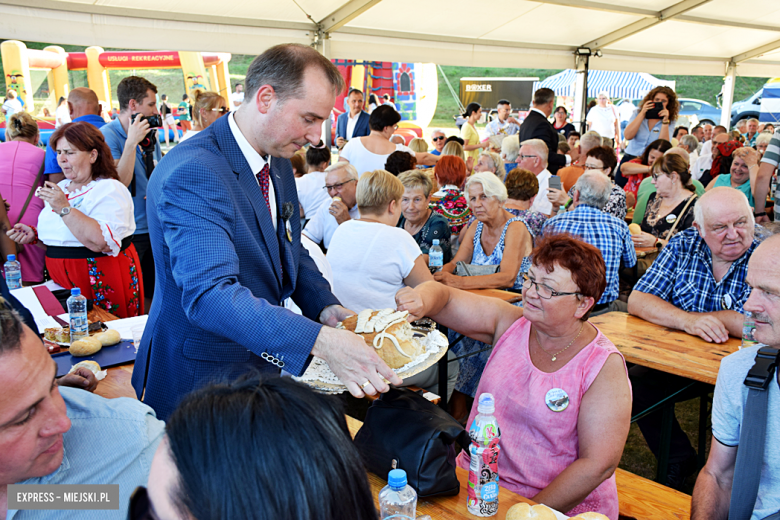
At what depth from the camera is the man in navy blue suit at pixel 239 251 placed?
4.36 feet

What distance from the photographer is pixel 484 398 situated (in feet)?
5.08

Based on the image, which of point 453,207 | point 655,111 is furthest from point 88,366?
point 655,111

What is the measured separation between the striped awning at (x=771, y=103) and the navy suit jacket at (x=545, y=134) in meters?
13.1

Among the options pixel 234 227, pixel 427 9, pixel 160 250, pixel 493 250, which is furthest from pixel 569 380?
pixel 427 9

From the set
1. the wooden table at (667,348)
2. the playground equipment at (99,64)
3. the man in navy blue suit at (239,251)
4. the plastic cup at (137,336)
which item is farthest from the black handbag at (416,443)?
the playground equipment at (99,64)

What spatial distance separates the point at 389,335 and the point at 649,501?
4.04 ft

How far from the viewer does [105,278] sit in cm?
343

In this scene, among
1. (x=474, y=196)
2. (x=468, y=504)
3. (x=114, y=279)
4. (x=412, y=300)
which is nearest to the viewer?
(x=468, y=504)

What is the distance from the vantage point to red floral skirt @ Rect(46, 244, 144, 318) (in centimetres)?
335

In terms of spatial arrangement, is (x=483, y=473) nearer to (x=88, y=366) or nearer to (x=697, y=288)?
(x=88, y=366)

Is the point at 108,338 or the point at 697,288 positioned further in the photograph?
the point at 697,288

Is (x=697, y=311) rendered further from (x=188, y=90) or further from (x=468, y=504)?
(x=188, y=90)

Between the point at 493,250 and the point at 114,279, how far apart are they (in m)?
2.63

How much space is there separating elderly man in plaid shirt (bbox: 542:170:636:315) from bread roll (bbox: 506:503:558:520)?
106 inches
